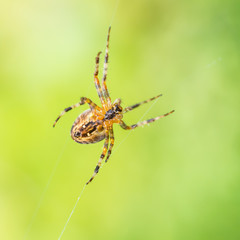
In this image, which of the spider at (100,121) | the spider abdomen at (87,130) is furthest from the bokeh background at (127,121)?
the spider abdomen at (87,130)

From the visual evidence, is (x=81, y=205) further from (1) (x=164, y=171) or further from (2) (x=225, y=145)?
(2) (x=225, y=145)

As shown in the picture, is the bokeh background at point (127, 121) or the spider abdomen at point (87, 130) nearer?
the spider abdomen at point (87, 130)

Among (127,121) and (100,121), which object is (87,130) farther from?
(127,121)

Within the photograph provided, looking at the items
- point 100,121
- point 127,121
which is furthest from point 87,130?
point 127,121

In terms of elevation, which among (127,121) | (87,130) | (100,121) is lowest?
(87,130)

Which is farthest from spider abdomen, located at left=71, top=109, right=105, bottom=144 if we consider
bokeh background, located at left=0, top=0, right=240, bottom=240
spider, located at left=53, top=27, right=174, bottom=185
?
bokeh background, located at left=0, top=0, right=240, bottom=240

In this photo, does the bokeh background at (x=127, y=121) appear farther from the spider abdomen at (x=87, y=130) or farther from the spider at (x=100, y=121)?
the spider abdomen at (x=87, y=130)
